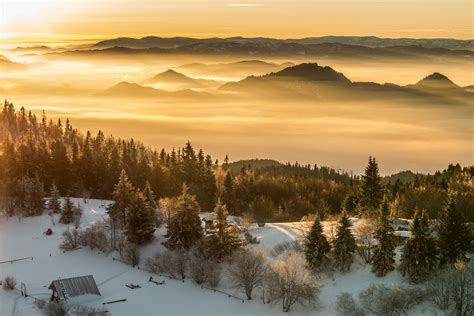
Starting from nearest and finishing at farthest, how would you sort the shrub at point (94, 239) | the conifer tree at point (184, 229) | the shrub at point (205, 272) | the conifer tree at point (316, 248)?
the conifer tree at point (316, 248) → the shrub at point (205, 272) → the conifer tree at point (184, 229) → the shrub at point (94, 239)

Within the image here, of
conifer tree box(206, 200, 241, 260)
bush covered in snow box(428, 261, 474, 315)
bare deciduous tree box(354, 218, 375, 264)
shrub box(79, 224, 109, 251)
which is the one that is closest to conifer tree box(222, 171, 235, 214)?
shrub box(79, 224, 109, 251)

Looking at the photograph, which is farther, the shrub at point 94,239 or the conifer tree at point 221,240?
the shrub at point 94,239

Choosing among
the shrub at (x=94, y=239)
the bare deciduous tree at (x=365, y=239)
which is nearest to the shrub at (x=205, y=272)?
the shrub at (x=94, y=239)

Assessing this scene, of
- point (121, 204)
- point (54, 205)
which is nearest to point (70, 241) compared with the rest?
point (121, 204)

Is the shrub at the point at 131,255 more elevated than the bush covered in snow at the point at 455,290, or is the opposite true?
the bush covered in snow at the point at 455,290

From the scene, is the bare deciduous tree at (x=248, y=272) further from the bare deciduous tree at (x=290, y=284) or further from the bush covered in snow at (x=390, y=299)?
the bush covered in snow at (x=390, y=299)

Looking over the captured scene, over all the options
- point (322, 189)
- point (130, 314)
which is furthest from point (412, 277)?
point (322, 189)

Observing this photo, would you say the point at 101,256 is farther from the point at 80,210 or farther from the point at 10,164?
the point at 10,164
